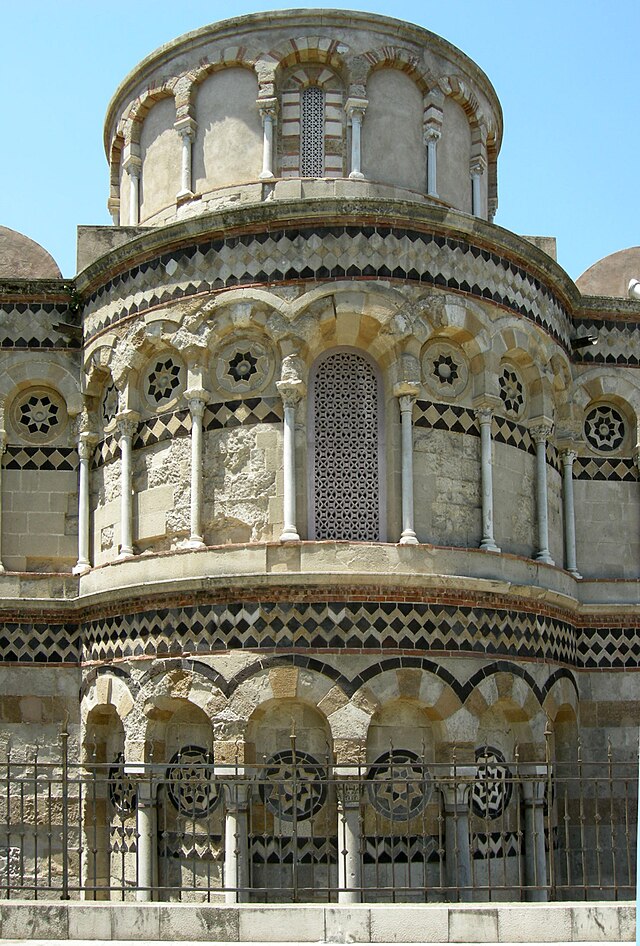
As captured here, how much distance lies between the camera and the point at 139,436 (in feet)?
48.5

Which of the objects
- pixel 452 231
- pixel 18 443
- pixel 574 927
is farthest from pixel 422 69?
pixel 574 927

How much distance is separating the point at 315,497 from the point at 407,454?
44.2 inches

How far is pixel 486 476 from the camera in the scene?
46.8 ft

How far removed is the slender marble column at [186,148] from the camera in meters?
15.9

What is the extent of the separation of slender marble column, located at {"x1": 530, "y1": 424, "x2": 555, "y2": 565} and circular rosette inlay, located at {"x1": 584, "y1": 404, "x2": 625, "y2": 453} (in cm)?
177

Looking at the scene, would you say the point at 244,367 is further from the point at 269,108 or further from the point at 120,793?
the point at 120,793

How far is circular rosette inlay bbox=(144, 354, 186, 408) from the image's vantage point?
1448 centimetres

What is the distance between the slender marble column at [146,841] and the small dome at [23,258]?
7.48 metres

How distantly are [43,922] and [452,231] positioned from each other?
28.2ft

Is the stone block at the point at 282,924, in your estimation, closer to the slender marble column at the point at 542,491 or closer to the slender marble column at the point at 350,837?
the slender marble column at the point at 350,837

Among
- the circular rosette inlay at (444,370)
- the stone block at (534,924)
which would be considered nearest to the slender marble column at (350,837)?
the stone block at (534,924)

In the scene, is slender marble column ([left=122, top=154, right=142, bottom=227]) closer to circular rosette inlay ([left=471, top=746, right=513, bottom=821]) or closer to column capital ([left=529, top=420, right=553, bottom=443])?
column capital ([left=529, top=420, right=553, bottom=443])

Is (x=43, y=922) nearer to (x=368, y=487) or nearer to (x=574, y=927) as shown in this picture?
(x=574, y=927)

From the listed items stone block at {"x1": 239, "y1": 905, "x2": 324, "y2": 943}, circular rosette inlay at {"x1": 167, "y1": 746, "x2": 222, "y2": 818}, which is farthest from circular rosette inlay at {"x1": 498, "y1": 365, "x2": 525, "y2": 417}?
stone block at {"x1": 239, "y1": 905, "x2": 324, "y2": 943}
